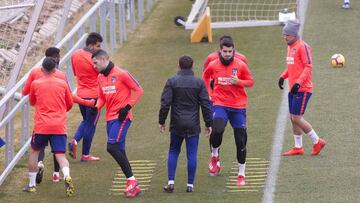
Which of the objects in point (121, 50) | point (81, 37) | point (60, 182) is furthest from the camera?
point (121, 50)

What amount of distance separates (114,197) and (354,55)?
9.47 meters

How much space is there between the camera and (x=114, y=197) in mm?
13078

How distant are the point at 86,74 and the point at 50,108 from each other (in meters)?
1.86

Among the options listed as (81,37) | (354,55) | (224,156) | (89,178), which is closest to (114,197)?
(89,178)

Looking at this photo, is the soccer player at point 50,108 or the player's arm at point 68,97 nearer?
the soccer player at point 50,108

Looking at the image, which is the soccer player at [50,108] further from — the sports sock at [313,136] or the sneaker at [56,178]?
the sports sock at [313,136]

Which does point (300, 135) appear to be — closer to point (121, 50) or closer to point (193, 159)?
point (193, 159)

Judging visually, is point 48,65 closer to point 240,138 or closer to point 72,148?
point 72,148

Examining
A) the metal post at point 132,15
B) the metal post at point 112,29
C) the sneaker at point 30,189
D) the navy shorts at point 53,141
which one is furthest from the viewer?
the metal post at point 132,15

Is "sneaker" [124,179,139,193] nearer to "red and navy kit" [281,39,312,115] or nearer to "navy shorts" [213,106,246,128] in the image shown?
"navy shorts" [213,106,246,128]

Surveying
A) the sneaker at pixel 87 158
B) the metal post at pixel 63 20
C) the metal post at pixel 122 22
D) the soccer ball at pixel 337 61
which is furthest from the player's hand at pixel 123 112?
the metal post at pixel 122 22

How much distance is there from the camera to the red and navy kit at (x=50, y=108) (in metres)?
13.1

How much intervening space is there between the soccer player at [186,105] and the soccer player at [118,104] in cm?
46

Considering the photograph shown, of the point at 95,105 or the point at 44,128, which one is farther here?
Answer: the point at 95,105
